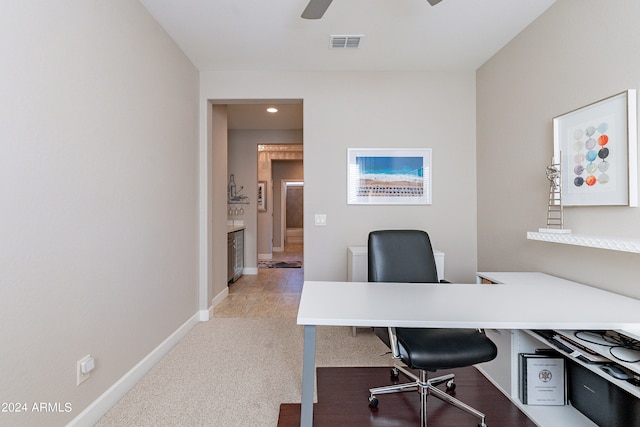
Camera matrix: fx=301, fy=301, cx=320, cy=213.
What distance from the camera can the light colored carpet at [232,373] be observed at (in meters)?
1.76

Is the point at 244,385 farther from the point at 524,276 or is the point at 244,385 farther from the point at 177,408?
the point at 524,276

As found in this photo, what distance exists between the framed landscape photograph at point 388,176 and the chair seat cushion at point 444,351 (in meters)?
1.74

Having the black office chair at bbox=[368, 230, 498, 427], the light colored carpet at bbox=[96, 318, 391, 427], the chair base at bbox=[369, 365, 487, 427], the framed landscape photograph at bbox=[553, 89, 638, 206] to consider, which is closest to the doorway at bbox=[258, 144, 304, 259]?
the light colored carpet at bbox=[96, 318, 391, 427]

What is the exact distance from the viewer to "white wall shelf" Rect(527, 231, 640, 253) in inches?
55.1

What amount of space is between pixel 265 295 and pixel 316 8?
139 inches

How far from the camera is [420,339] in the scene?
1626mm

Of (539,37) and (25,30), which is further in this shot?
(539,37)

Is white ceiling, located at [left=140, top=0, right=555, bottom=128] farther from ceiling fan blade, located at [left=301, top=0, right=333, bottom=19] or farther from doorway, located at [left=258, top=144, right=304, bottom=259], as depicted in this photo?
doorway, located at [left=258, top=144, right=304, bottom=259]

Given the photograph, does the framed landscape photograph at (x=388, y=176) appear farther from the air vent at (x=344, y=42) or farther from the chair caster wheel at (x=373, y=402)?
the chair caster wheel at (x=373, y=402)

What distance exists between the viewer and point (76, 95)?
61.9 inches

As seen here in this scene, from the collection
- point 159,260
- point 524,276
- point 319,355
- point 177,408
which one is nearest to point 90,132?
point 159,260

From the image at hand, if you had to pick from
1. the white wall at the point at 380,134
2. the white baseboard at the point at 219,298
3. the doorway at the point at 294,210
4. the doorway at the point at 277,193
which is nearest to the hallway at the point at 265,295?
the white baseboard at the point at 219,298

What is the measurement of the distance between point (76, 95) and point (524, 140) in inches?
120

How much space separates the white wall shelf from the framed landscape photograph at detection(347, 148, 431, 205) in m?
1.31
